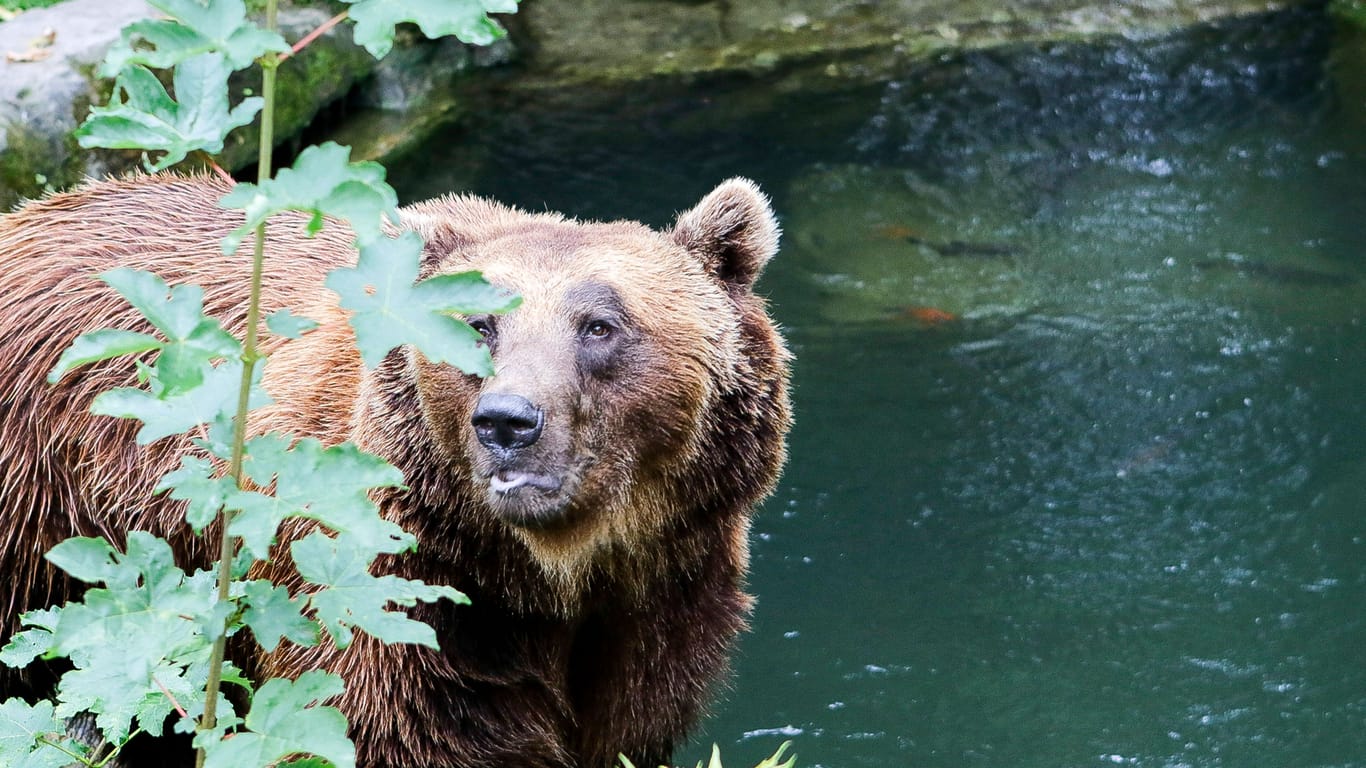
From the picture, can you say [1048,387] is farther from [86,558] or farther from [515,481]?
[86,558]

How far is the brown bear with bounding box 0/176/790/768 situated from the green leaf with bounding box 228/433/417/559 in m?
1.17

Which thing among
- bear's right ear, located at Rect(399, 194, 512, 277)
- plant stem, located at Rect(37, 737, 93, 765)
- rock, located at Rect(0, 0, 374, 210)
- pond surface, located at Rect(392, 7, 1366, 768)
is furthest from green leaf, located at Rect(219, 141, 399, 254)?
rock, located at Rect(0, 0, 374, 210)

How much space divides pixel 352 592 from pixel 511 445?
1190mm

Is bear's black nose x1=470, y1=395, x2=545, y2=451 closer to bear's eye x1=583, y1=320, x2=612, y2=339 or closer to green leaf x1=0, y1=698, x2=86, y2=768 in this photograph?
bear's eye x1=583, y1=320, x2=612, y2=339

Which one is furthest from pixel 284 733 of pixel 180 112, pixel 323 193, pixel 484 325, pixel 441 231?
pixel 441 231

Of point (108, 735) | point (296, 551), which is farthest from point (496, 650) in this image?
point (296, 551)

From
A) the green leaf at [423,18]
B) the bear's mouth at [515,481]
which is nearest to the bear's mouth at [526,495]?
the bear's mouth at [515,481]

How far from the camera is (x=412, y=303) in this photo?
238cm

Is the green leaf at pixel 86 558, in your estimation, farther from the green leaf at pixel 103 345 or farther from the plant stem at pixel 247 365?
the green leaf at pixel 103 345

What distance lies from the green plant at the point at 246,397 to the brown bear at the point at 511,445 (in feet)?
3.78

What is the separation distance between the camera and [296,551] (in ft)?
8.39

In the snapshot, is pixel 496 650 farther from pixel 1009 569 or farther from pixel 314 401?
pixel 1009 569

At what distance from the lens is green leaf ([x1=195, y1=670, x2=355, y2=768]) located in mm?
2455

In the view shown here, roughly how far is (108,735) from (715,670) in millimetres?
2309
